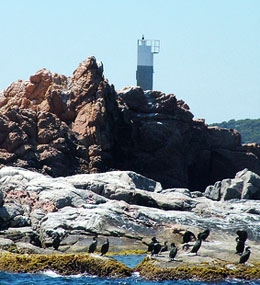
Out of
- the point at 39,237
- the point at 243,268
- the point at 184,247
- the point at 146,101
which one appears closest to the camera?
the point at 243,268

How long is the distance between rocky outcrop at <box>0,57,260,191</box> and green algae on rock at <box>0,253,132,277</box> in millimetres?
29014

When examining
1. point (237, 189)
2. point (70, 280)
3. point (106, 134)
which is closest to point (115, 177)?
point (237, 189)

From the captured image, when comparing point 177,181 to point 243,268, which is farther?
point 177,181

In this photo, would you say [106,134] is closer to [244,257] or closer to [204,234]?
[204,234]

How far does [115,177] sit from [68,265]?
790 inches

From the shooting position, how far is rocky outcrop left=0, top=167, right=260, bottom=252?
5109cm

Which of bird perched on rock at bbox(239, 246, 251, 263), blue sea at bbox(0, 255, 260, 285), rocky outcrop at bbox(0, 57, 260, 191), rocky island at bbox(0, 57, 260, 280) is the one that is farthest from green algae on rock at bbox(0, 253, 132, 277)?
rocky outcrop at bbox(0, 57, 260, 191)

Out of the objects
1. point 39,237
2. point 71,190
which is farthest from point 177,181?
point 39,237

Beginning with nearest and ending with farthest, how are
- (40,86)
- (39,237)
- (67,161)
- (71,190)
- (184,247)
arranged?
(184,247) < (39,237) < (71,190) < (67,161) < (40,86)

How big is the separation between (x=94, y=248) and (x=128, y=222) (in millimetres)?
7165

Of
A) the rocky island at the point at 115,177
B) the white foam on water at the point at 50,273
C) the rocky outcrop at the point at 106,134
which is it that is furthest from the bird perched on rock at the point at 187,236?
the rocky outcrop at the point at 106,134

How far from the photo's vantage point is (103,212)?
52.8 metres

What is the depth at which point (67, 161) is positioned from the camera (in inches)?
2886

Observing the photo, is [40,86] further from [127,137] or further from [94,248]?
[94,248]
